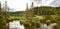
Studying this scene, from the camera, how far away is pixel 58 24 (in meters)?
2.31

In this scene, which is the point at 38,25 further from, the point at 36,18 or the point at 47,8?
the point at 47,8

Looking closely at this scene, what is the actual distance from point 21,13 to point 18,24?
0.64 ft

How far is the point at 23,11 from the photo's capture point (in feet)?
7.87

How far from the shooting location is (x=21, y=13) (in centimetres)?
239

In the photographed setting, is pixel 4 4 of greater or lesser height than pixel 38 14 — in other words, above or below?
Result: above

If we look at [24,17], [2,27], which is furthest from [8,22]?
[24,17]

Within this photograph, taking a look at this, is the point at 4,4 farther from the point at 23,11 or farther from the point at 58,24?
the point at 58,24

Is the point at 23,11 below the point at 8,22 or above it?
above

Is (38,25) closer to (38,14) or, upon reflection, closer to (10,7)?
(38,14)

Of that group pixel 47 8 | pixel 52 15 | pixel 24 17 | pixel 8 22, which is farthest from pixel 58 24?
pixel 8 22

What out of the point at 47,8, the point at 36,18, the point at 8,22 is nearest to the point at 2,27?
the point at 8,22

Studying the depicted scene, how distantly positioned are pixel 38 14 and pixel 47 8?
19 cm

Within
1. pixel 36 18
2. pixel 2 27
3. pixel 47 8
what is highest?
pixel 47 8

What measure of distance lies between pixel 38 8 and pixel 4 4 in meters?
0.59
